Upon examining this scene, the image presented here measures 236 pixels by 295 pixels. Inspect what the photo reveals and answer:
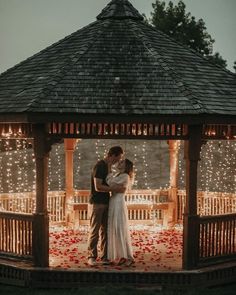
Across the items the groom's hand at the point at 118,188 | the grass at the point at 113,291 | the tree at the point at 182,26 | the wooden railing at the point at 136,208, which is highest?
the tree at the point at 182,26

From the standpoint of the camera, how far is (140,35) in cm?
1392

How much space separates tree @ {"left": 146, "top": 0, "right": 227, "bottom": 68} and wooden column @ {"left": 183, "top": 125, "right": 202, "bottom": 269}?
39.3 metres

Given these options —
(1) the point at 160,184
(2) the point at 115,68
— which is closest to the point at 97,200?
(2) the point at 115,68

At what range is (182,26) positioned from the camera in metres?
Answer: 50.8

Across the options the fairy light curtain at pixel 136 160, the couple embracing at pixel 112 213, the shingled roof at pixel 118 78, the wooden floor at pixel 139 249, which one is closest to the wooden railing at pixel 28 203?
the wooden floor at pixel 139 249

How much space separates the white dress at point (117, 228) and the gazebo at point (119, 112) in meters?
1.16

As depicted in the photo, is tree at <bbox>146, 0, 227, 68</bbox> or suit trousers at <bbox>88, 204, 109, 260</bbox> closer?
suit trousers at <bbox>88, 204, 109, 260</bbox>

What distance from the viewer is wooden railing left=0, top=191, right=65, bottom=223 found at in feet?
53.2

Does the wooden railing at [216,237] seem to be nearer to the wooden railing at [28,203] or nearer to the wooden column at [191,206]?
the wooden column at [191,206]

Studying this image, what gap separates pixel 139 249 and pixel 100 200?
247 cm

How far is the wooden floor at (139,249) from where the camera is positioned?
1197 cm

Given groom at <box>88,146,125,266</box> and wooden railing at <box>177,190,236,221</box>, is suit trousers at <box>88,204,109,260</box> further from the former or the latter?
wooden railing at <box>177,190,236,221</box>

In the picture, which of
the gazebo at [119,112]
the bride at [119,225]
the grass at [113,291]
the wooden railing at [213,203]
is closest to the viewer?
the grass at [113,291]

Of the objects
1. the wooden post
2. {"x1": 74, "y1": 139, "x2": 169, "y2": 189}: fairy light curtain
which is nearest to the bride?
the wooden post
